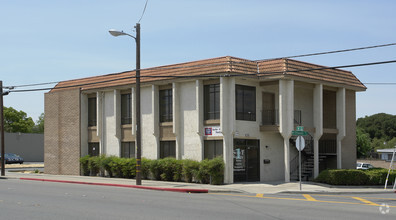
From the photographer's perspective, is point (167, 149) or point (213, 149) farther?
point (167, 149)

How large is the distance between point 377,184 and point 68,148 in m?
20.7

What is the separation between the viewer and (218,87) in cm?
2689

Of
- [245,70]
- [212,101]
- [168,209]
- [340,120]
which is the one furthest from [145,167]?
[168,209]

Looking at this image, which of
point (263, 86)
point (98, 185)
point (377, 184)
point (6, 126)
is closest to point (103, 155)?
point (98, 185)

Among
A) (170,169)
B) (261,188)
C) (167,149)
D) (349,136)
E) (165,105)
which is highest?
(165,105)

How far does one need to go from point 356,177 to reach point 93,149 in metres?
17.8

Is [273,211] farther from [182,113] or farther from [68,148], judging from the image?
[68,148]

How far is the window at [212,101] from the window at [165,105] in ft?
8.83

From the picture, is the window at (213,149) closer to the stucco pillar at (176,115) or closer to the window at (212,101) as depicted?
the window at (212,101)

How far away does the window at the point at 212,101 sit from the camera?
27.0 metres

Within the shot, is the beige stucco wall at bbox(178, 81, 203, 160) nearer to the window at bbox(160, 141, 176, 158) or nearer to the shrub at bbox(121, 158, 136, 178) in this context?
the window at bbox(160, 141, 176, 158)

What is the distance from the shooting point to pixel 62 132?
3519 cm

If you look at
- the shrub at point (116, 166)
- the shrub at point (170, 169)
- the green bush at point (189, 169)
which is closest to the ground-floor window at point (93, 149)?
the shrub at point (116, 166)

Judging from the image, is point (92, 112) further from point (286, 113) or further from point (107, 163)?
point (286, 113)
